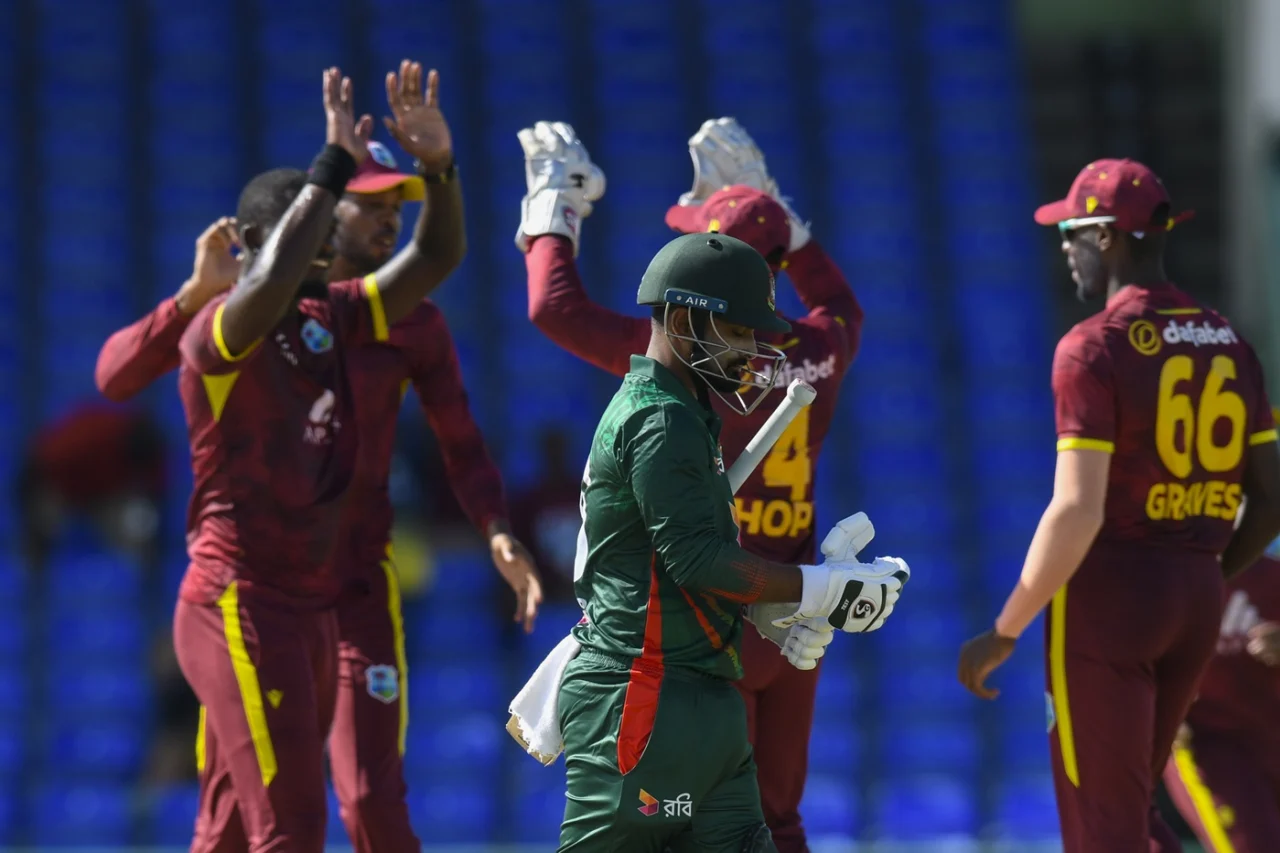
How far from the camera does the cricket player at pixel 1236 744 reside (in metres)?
5.26

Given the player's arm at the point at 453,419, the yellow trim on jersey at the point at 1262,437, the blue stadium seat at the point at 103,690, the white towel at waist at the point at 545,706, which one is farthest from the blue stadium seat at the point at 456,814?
the white towel at waist at the point at 545,706

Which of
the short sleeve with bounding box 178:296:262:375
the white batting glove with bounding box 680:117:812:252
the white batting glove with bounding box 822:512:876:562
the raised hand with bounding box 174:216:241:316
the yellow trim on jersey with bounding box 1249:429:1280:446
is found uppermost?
the white batting glove with bounding box 680:117:812:252

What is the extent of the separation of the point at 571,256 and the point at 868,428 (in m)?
6.70

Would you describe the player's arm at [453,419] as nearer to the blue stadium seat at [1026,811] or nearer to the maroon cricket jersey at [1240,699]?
the maroon cricket jersey at [1240,699]

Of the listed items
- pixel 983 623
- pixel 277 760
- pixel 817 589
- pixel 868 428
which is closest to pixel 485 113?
pixel 868 428

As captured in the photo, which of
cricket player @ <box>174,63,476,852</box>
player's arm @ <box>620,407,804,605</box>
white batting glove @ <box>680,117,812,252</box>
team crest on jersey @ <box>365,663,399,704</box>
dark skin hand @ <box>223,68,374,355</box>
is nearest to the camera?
player's arm @ <box>620,407,804,605</box>

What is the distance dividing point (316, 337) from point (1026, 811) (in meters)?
5.99

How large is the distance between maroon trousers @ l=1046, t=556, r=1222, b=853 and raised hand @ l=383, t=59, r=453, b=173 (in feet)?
6.66

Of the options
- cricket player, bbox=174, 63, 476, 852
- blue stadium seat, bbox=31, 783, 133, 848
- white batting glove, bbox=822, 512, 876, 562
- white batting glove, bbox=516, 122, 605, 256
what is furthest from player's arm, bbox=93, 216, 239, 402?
blue stadium seat, bbox=31, 783, 133, 848

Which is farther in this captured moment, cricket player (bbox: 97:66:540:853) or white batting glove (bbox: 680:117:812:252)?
white batting glove (bbox: 680:117:812:252)

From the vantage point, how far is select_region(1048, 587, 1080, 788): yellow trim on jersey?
15.4ft

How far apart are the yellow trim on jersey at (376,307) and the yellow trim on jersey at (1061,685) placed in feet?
6.29

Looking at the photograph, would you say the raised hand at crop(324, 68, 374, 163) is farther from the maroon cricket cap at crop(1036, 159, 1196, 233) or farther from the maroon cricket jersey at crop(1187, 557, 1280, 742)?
the maroon cricket jersey at crop(1187, 557, 1280, 742)

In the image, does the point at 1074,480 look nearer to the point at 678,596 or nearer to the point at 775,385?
the point at 775,385
